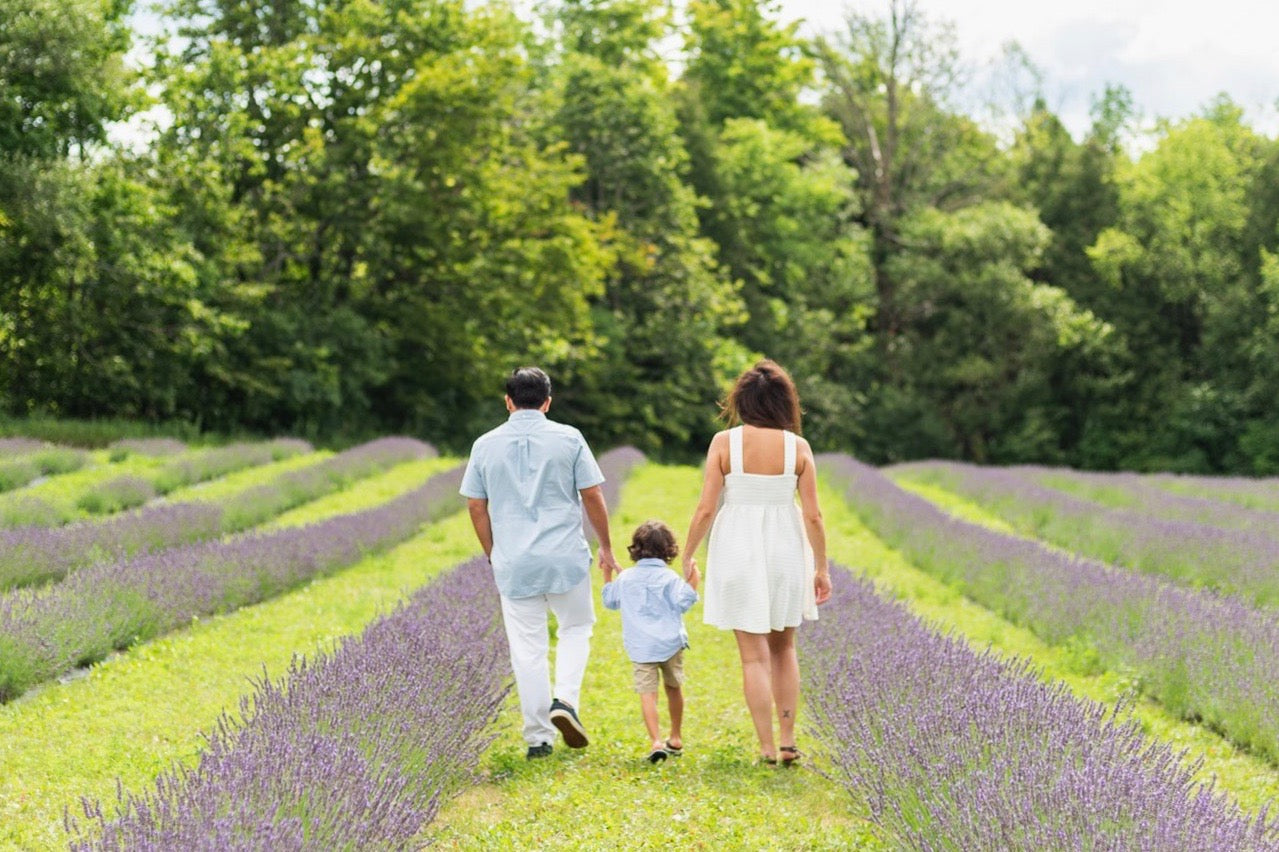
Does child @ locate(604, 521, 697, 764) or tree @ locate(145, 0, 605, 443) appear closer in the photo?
child @ locate(604, 521, 697, 764)

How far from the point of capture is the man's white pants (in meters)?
5.94

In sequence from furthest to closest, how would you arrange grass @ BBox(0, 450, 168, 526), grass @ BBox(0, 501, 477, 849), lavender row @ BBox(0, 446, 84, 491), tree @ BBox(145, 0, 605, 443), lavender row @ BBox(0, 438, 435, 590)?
tree @ BBox(145, 0, 605, 443) < lavender row @ BBox(0, 446, 84, 491) < grass @ BBox(0, 450, 168, 526) < lavender row @ BBox(0, 438, 435, 590) < grass @ BBox(0, 501, 477, 849)

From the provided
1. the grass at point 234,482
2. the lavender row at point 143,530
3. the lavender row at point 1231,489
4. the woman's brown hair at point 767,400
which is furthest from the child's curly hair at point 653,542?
the lavender row at point 1231,489

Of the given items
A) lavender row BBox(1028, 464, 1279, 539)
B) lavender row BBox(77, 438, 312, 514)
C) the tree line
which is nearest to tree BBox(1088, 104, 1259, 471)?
the tree line

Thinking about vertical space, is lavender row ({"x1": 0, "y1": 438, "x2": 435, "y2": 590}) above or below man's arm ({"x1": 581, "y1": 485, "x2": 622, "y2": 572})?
below

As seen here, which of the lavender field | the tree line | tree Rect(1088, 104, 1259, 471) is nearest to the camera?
the lavender field

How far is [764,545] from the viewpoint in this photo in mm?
5844

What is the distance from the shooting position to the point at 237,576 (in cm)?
958

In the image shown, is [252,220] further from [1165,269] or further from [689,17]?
[1165,269]

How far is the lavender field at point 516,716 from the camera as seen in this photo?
11.8ft

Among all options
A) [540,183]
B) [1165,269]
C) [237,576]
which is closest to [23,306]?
[540,183]

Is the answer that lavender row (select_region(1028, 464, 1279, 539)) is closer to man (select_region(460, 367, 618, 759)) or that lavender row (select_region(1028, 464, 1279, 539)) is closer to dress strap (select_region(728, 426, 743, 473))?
dress strap (select_region(728, 426, 743, 473))

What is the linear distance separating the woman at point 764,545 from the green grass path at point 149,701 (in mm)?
2380

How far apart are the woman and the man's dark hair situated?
2.86 ft
